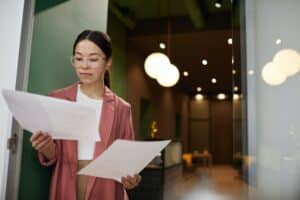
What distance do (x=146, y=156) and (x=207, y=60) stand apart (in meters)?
7.09

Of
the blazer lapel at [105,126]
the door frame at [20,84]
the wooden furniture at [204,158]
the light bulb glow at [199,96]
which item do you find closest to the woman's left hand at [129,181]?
the blazer lapel at [105,126]

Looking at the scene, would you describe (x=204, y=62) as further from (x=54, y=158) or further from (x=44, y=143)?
(x=44, y=143)

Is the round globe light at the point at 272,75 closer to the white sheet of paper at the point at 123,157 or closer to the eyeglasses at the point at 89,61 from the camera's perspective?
A: the white sheet of paper at the point at 123,157

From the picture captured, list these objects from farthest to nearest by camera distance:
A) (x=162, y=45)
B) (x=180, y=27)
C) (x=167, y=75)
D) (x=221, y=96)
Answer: (x=221, y=96) < (x=162, y=45) < (x=180, y=27) < (x=167, y=75)

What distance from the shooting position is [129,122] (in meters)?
1.74

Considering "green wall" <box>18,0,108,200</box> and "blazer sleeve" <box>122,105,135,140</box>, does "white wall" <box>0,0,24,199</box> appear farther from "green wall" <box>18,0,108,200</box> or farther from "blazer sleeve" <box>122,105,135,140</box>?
"blazer sleeve" <box>122,105,135,140</box>

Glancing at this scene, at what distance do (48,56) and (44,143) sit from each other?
539 mm

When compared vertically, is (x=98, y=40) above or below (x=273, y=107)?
above

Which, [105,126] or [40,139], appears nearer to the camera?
[40,139]

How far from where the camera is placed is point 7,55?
160cm

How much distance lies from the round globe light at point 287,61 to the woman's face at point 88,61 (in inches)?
38.0

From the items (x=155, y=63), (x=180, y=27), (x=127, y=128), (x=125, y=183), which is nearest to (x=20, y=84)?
(x=127, y=128)

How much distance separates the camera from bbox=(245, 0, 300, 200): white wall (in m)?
1.53

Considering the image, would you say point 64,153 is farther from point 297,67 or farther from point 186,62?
point 186,62
